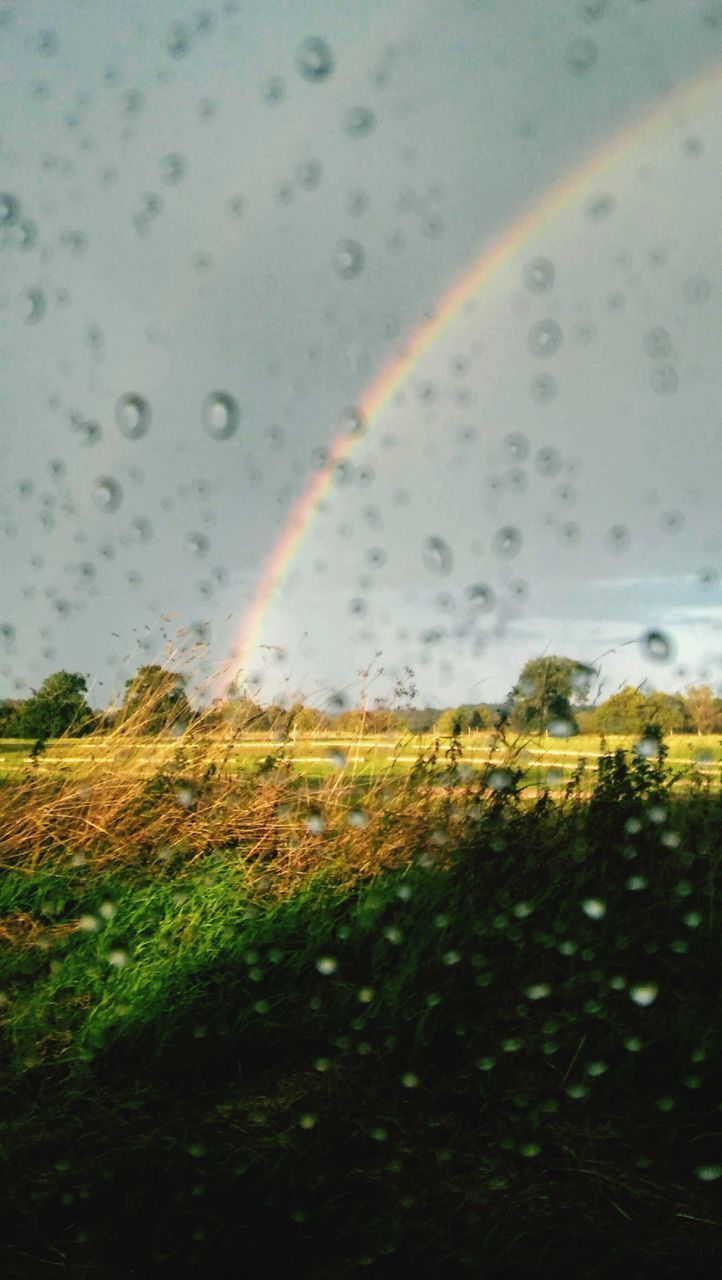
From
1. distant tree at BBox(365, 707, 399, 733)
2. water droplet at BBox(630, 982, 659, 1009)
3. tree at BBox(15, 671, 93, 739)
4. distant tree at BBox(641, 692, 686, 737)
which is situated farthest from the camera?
tree at BBox(15, 671, 93, 739)

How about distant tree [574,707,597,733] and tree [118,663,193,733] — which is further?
tree [118,663,193,733]

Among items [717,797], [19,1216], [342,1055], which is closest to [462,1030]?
[342,1055]

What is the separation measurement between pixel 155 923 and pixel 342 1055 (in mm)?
1116

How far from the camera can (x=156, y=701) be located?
563 centimetres

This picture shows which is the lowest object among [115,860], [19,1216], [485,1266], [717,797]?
[19,1216]

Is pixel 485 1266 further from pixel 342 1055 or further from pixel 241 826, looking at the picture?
pixel 241 826

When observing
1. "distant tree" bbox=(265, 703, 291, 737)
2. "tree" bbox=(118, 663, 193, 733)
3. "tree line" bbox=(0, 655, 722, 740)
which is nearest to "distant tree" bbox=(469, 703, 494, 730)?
"tree line" bbox=(0, 655, 722, 740)

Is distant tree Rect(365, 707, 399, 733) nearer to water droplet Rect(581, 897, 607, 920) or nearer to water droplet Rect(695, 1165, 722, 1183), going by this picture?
water droplet Rect(581, 897, 607, 920)

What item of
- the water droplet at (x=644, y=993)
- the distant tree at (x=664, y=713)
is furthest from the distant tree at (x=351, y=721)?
the water droplet at (x=644, y=993)

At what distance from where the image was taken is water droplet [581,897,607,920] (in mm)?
3705

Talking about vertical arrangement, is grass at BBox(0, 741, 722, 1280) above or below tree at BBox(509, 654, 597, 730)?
below

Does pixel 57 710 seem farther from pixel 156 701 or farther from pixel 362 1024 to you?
pixel 362 1024

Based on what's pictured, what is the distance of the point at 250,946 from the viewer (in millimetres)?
3713

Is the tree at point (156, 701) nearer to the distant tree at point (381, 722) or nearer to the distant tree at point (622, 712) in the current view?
the distant tree at point (381, 722)
